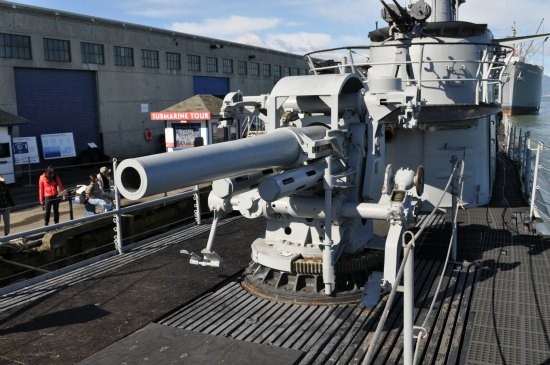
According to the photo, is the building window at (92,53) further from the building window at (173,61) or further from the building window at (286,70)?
the building window at (286,70)

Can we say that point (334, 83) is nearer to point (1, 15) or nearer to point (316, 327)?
point (316, 327)

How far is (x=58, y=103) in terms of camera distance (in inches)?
862

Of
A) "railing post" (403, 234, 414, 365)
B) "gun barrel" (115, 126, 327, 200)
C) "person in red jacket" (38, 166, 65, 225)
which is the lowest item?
"person in red jacket" (38, 166, 65, 225)

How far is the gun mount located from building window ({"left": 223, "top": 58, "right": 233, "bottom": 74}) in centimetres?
2682

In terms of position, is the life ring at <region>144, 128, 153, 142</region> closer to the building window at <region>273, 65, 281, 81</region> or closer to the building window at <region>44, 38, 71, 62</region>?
the building window at <region>44, 38, 71, 62</region>

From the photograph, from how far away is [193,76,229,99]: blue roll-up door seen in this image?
97.7ft

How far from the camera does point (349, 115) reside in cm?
552

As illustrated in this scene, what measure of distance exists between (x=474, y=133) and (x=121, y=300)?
21.9ft

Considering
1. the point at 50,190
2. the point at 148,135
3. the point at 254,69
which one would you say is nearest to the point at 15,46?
the point at 148,135

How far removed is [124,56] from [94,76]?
205cm

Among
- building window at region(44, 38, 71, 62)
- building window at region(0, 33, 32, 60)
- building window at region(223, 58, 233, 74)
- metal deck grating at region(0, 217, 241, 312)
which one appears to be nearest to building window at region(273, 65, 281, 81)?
building window at region(223, 58, 233, 74)

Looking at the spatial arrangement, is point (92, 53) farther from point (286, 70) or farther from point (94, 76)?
point (286, 70)

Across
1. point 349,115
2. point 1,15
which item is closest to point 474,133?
point 349,115

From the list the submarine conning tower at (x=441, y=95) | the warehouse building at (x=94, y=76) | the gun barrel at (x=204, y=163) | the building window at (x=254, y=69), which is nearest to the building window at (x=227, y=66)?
the warehouse building at (x=94, y=76)
